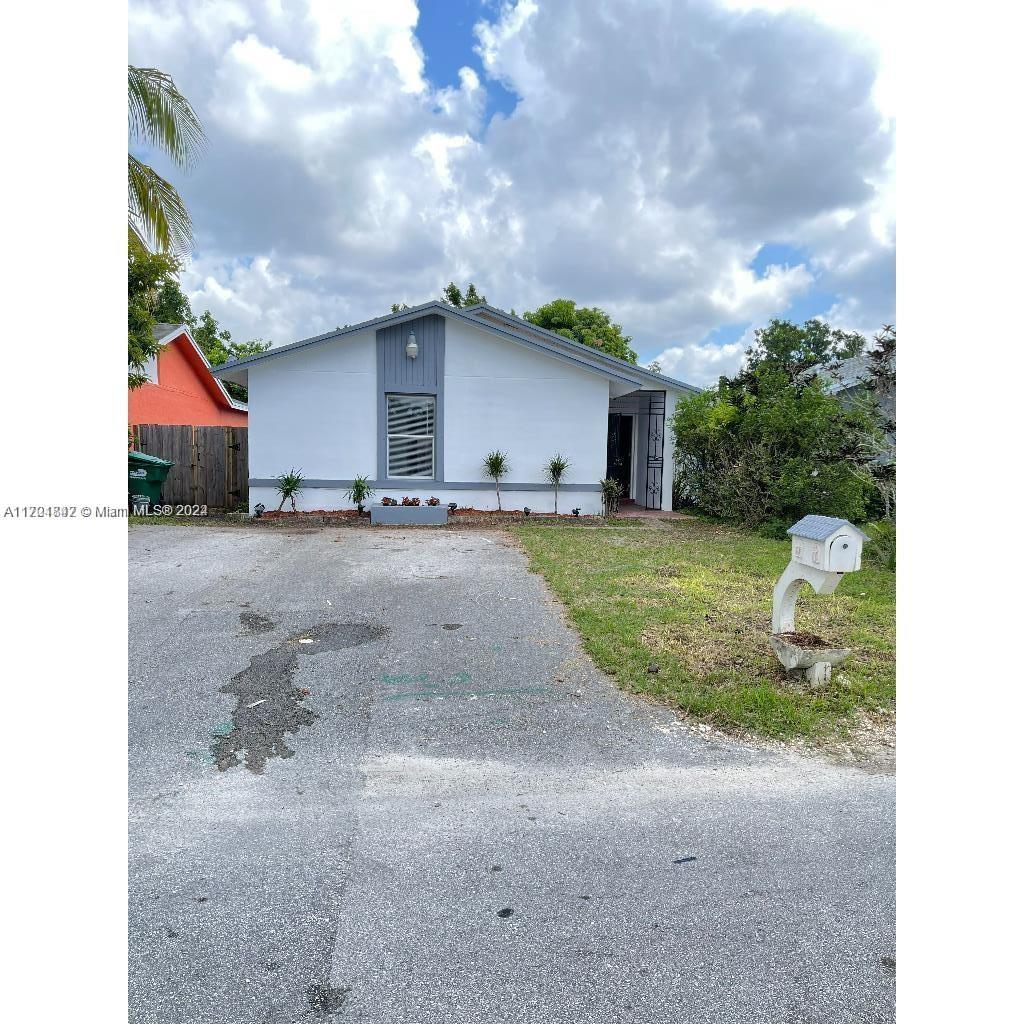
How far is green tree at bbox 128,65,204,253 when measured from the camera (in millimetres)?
5355

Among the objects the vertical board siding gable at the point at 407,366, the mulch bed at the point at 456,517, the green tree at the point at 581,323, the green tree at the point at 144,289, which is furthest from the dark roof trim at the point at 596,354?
the green tree at the point at 581,323

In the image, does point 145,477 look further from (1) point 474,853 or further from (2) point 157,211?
(1) point 474,853

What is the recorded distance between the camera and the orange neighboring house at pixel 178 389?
1559 centimetres

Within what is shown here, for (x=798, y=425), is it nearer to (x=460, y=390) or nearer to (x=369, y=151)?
(x=460, y=390)

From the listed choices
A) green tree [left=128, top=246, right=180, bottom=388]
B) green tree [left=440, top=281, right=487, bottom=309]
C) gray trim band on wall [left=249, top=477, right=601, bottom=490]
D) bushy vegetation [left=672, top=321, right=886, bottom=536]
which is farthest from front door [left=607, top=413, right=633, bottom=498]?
green tree [left=440, top=281, right=487, bottom=309]

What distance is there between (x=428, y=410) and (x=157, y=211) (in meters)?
5.54

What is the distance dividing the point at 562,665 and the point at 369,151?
114 inches

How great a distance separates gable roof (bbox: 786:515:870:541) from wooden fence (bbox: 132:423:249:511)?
10.4 metres

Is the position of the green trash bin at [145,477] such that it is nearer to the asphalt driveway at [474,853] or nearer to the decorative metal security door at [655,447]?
the asphalt driveway at [474,853]

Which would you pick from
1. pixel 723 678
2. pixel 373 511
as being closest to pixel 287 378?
pixel 373 511

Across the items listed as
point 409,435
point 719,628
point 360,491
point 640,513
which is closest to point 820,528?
point 719,628

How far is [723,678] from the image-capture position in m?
3.70

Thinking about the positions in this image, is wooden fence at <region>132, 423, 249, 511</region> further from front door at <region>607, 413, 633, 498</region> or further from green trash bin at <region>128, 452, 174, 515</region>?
front door at <region>607, 413, 633, 498</region>
